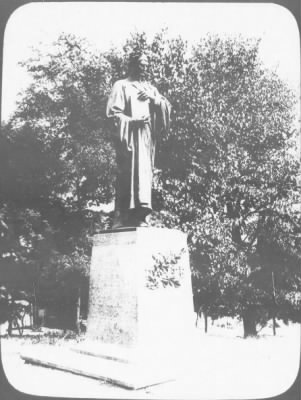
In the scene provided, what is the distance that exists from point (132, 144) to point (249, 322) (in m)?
3.70

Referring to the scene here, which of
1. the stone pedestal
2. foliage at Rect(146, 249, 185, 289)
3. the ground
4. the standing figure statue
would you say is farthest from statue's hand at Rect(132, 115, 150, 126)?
the ground

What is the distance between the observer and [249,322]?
7504 mm

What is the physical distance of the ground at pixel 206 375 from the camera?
185 inches

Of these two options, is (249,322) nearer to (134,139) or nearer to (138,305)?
(138,305)

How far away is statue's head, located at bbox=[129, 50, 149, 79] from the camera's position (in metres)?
5.99

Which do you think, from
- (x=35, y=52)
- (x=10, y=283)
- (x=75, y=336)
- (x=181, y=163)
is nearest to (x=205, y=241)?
(x=181, y=163)

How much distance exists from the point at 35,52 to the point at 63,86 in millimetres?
1404

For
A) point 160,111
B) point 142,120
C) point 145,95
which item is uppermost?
point 145,95

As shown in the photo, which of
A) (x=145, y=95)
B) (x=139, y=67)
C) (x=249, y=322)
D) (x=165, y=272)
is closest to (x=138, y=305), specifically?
(x=165, y=272)

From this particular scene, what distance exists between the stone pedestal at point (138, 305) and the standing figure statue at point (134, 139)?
362 millimetres

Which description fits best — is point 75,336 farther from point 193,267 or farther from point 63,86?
point 63,86

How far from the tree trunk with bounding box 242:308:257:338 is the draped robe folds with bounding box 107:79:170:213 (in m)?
2.91

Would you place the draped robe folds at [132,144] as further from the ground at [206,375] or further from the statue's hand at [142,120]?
the ground at [206,375]

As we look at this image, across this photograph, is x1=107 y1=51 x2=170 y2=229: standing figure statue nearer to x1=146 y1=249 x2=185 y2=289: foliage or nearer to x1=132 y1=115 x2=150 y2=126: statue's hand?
x1=132 y1=115 x2=150 y2=126: statue's hand
